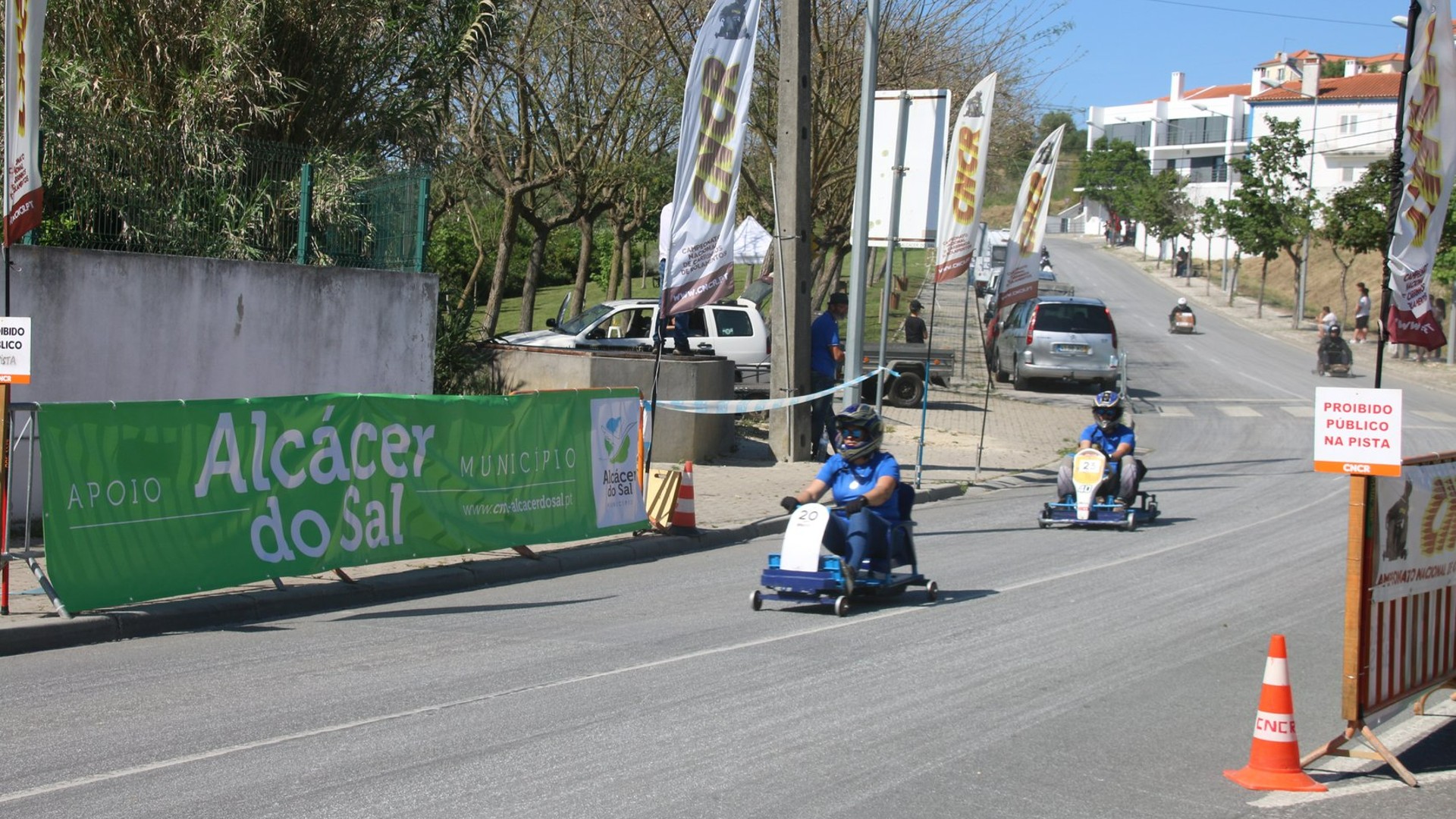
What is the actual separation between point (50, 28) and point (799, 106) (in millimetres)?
9200

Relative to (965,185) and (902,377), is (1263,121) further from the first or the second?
(965,185)

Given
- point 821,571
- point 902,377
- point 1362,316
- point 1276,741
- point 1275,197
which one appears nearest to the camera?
point 1276,741

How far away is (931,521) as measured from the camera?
621 inches

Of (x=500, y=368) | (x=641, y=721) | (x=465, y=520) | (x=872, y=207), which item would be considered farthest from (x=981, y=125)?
(x=641, y=721)

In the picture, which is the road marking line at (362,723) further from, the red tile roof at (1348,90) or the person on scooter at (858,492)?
the red tile roof at (1348,90)

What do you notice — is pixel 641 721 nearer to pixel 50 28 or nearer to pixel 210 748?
pixel 210 748

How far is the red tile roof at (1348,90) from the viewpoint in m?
90.8

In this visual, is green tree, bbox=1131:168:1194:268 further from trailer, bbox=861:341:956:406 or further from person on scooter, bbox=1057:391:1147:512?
person on scooter, bbox=1057:391:1147:512

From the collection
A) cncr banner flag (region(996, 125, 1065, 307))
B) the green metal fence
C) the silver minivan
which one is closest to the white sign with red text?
the green metal fence

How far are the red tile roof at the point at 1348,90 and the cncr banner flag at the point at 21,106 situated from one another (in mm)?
91920

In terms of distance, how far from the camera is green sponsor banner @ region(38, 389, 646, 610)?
30.8 feet

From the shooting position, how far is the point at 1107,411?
1563 cm

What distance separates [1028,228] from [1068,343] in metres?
11.7

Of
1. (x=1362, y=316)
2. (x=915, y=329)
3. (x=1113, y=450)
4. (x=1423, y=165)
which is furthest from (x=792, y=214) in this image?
(x=1362, y=316)
